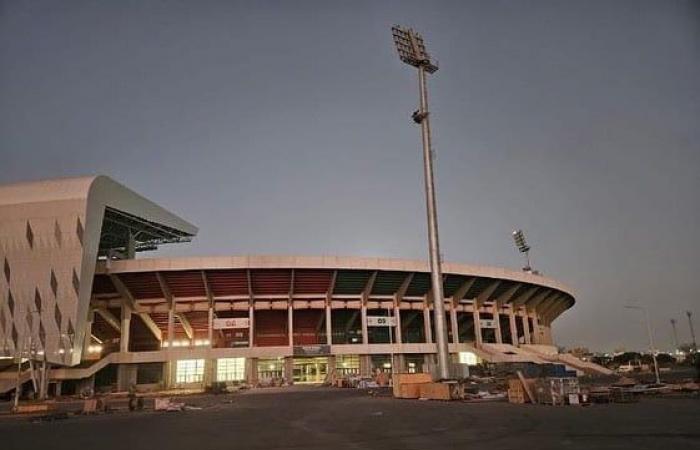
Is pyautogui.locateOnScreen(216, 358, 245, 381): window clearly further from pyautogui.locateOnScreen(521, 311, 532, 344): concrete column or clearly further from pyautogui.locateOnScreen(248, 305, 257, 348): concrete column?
pyautogui.locateOnScreen(521, 311, 532, 344): concrete column

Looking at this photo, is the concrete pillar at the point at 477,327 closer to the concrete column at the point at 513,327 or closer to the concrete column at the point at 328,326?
the concrete column at the point at 513,327

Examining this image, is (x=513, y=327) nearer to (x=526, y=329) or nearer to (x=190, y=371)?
(x=526, y=329)

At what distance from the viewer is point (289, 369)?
62.1 m

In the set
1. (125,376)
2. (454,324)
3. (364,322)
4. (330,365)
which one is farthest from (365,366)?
A: (125,376)

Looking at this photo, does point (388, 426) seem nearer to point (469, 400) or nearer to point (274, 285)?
point (469, 400)

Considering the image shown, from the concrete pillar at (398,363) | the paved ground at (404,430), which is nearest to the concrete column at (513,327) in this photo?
the concrete pillar at (398,363)

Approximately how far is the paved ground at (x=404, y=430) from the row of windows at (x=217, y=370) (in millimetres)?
40831

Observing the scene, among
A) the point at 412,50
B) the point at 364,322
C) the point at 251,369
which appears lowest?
the point at 251,369

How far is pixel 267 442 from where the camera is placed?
14398 millimetres

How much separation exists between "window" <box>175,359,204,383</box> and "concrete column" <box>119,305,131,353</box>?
20.9 feet

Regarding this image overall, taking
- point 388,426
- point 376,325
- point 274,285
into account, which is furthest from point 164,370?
point 388,426

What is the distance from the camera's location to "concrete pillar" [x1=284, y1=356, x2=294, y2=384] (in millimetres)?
61750

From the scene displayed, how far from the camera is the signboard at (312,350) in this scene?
61875mm

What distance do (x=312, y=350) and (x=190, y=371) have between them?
49.3ft
